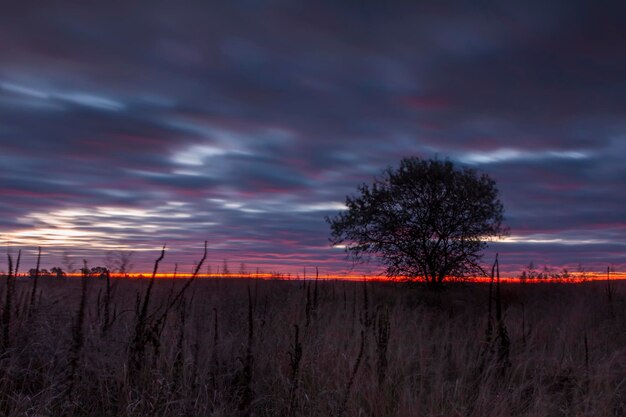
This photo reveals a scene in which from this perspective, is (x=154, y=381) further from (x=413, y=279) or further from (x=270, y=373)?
(x=413, y=279)

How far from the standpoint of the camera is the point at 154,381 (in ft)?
18.9

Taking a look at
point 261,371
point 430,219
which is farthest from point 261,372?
point 430,219

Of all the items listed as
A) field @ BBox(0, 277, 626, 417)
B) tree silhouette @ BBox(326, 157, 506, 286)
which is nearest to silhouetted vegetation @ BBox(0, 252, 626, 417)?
field @ BBox(0, 277, 626, 417)

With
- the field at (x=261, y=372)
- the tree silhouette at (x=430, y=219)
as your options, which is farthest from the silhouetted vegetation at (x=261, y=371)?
the tree silhouette at (x=430, y=219)

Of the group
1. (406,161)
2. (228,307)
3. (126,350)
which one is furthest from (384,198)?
(126,350)

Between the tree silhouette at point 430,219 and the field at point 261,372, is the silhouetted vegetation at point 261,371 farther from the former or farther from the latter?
the tree silhouette at point 430,219

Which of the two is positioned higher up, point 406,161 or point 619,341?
point 406,161

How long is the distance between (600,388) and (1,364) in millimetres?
7898

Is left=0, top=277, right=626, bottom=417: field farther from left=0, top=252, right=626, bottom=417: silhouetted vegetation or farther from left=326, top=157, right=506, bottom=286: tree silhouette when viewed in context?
left=326, top=157, right=506, bottom=286: tree silhouette

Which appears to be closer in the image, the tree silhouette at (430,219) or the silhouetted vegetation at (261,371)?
the silhouetted vegetation at (261,371)

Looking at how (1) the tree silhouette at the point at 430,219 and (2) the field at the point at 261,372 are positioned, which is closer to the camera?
(2) the field at the point at 261,372

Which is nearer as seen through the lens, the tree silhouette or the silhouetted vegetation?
the silhouetted vegetation

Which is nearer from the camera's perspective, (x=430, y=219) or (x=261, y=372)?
(x=261, y=372)

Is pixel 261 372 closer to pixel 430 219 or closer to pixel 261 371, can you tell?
pixel 261 371
